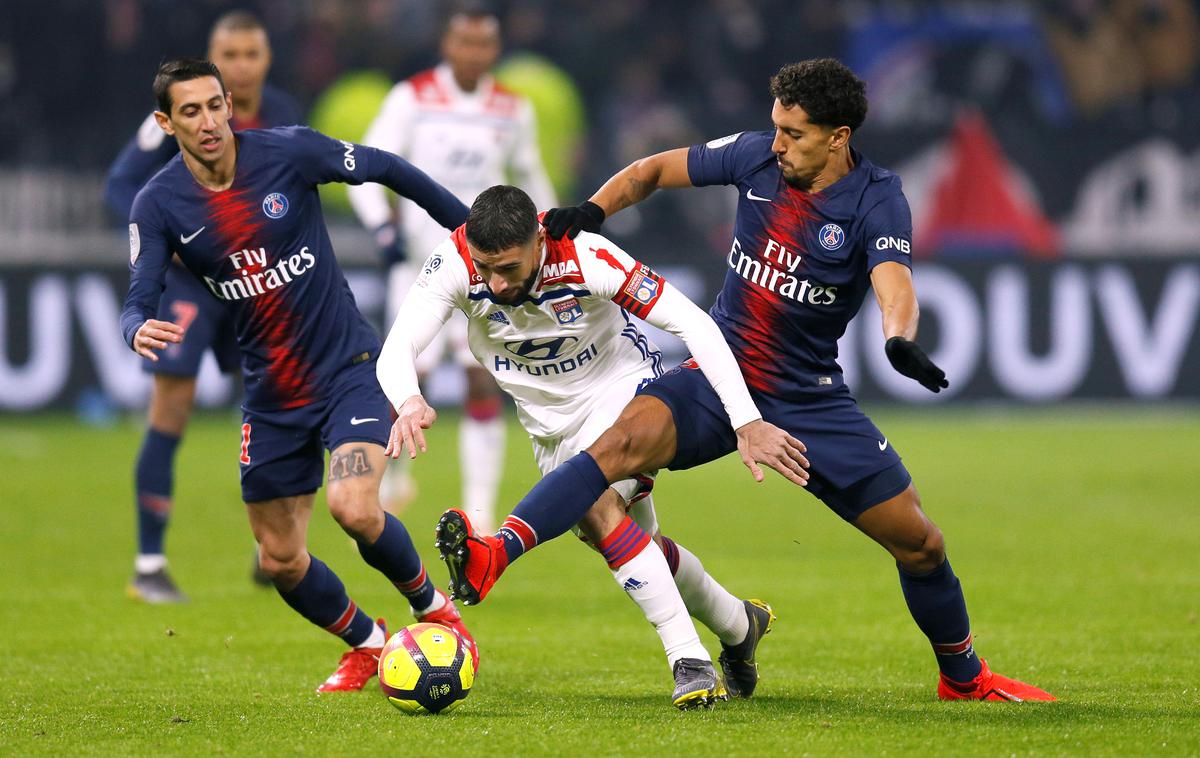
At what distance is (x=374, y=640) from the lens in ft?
18.7

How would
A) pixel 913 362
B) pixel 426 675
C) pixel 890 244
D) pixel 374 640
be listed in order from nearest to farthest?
1. pixel 913 362
2. pixel 426 675
3. pixel 890 244
4. pixel 374 640

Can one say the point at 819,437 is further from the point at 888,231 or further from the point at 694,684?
the point at 694,684

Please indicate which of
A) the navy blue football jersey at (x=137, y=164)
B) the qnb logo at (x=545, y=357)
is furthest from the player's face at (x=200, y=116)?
the navy blue football jersey at (x=137, y=164)

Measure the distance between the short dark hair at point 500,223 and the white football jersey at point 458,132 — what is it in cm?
421

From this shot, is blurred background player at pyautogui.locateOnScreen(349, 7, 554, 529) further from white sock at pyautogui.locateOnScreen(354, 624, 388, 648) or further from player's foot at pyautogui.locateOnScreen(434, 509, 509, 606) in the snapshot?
player's foot at pyautogui.locateOnScreen(434, 509, 509, 606)

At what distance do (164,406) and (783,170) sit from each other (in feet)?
11.8

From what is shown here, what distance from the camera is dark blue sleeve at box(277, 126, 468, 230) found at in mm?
5750

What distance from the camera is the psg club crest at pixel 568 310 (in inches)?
207

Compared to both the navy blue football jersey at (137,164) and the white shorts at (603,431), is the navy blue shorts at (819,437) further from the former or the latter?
the navy blue football jersey at (137,164)

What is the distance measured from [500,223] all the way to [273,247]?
111 cm

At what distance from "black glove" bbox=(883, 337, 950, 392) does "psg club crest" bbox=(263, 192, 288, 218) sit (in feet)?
7.31

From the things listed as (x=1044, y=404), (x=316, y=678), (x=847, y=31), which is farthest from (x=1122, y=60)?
(x=316, y=678)

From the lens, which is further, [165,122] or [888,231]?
[165,122]

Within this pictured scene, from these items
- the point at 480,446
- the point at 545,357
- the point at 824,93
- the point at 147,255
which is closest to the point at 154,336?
the point at 147,255
